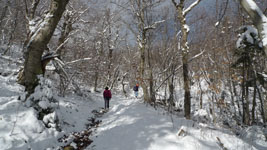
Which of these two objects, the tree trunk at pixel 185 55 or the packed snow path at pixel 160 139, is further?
the tree trunk at pixel 185 55

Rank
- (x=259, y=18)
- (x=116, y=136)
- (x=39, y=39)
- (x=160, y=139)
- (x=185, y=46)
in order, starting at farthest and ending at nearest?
(x=185, y=46), (x=116, y=136), (x=39, y=39), (x=160, y=139), (x=259, y=18)

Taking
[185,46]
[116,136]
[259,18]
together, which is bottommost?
[116,136]

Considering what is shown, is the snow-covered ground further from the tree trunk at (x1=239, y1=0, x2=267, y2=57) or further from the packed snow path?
the tree trunk at (x1=239, y1=0, x2=267, y2=57)

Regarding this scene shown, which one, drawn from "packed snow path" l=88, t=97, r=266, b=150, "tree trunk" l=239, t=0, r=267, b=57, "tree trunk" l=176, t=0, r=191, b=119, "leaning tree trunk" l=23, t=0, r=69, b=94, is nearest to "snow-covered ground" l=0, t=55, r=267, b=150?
"packed snow path" l=88, t=97, r=266, b=150

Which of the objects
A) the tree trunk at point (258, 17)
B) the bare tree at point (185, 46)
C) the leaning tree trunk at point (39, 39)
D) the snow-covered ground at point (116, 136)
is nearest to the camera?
the tree trunk at point (258, 17)

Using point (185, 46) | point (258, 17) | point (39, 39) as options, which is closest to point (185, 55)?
point (185, 46)

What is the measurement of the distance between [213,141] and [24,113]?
5207mm

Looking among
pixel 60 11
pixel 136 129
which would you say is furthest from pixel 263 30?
pixel 60 11

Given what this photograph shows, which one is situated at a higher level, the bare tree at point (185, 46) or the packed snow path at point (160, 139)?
the bare tree at point (185, 46)

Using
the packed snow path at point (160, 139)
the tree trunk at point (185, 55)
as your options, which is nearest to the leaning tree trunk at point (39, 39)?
the packed snow path at point (160, 139)

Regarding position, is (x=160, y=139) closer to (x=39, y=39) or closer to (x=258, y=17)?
(x=258, y=17)

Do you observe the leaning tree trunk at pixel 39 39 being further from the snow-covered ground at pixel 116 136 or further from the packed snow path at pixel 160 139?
the packed snow path at pixel 160 139

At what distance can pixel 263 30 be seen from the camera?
2.73 m

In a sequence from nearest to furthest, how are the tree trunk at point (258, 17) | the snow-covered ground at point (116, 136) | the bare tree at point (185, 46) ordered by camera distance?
the tree trunk at point (258, 17) → the snow-covered ground at point (116, 136) → the bare tree at point (185, 46)
